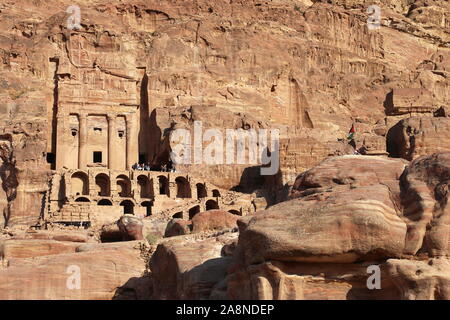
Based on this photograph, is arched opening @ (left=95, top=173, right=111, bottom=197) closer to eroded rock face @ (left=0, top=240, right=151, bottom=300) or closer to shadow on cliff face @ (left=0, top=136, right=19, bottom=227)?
shadow on cliff face @ (left=0, top=136, right=19, bottom=227)

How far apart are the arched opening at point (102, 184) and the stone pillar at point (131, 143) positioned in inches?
361

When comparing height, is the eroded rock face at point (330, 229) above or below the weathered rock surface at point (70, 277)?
above

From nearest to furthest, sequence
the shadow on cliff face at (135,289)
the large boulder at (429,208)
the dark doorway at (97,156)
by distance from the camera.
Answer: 1. the large boulder at (429,208)
2. the shadow on cliff face at (135,289)
3. the dark doorway at (97,156)

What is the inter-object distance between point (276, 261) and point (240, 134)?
55043 millimetres

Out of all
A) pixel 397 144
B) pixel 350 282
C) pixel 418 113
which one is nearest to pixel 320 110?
pixel 418 113

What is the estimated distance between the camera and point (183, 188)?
72.5 meters

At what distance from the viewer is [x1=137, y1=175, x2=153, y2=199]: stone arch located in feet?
230

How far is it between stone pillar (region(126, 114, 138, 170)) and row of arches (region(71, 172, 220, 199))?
9718 millimetres

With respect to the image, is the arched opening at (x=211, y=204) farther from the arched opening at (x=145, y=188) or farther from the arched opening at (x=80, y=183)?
the arched opening at (x=80, y=183)

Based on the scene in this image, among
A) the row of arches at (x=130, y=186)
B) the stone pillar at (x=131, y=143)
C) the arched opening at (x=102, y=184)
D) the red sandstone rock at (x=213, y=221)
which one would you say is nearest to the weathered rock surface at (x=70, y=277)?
the red sandstone rock at (x=213, y=221)

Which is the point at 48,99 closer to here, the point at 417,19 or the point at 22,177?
the point at 22,177

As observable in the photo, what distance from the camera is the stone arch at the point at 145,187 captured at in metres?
70.1

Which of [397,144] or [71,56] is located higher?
[71,56]

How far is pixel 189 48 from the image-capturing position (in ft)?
292
